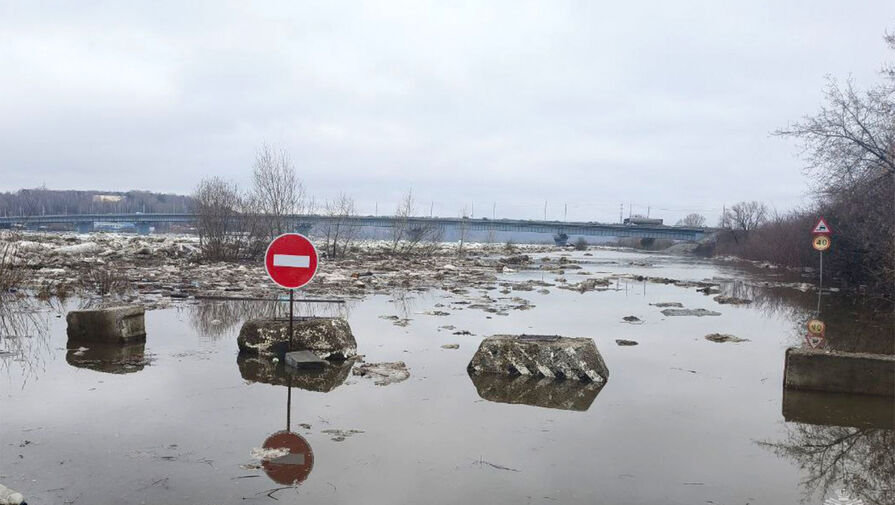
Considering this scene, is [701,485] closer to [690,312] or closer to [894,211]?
[690,312]

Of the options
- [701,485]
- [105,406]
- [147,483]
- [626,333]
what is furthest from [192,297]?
[701,485]

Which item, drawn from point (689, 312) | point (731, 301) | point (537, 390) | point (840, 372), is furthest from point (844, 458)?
point (731, 301)

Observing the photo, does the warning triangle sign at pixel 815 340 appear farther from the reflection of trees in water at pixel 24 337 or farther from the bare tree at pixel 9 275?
the bare tree at pixel 9 275

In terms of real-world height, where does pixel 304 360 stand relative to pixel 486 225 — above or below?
below

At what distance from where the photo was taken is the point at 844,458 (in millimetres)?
4723

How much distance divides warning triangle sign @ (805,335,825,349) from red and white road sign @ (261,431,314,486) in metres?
8.76

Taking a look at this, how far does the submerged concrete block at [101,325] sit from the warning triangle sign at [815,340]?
10641mm

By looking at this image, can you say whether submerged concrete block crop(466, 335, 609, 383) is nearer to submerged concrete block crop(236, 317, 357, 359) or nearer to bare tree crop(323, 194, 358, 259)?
submerged concrete block crop(236, 317, 357, 359)

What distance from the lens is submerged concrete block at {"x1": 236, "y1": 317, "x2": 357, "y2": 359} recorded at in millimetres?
7746

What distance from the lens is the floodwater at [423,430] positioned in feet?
12.9

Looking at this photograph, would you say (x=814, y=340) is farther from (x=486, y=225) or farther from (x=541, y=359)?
(x=486, y=225)

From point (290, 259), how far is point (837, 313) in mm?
13508

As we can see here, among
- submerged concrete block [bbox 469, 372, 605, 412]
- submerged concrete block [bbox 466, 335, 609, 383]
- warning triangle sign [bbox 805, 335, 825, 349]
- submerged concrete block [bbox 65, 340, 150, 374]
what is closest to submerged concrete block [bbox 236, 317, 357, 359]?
submerged concrete block [bbox 65, 340, 150, 374]

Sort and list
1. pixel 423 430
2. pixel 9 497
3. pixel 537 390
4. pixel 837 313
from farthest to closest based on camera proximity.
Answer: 1. pixel 837 313
2. pixel 537 390
3. pixel 423 430
4. pixel 9 497
